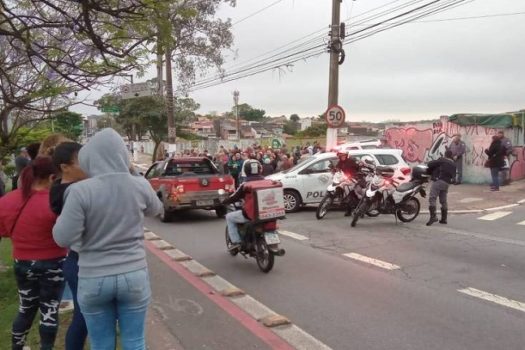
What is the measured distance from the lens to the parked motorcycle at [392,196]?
37.9ft

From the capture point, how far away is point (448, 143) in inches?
775

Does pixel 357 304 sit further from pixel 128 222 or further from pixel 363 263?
pixel 128 222

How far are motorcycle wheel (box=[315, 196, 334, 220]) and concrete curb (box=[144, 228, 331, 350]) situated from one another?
14.7 ft

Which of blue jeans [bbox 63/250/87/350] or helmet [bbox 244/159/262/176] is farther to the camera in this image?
helmet [bbox 244/159/262/176]

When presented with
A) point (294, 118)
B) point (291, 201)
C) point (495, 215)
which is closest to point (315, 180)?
point (291, 201)

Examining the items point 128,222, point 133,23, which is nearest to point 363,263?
point 133,23

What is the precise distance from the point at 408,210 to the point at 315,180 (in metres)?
2.98

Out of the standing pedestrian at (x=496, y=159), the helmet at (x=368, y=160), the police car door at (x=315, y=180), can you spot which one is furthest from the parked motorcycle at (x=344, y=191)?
the standing pedestrian at (x=496, y=159)

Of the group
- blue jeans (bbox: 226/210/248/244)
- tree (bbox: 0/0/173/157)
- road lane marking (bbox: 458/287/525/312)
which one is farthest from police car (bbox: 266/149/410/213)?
road lane marking (bbox: 458/287/525/312)

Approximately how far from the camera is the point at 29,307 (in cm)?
420

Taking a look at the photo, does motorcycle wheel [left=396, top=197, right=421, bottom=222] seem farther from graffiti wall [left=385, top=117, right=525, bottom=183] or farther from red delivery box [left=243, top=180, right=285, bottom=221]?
graffiti wall [left=385, top=117, right=525, bottom=183]

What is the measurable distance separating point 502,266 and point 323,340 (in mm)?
4032

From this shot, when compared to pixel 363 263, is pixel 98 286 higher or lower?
higher

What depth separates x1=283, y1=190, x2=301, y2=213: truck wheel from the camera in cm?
1389
